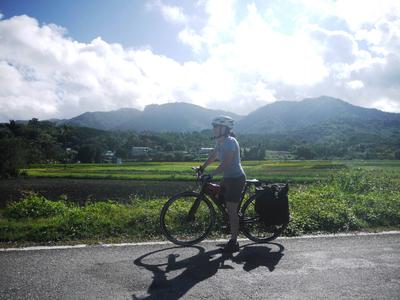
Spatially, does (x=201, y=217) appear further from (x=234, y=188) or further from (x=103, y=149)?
(x=103, y=149)

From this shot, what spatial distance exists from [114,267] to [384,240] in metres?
5.08

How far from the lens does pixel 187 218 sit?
22.5 feet

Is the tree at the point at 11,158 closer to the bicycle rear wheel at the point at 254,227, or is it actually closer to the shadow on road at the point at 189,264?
the bicycle rear wheel at the point at 254,227

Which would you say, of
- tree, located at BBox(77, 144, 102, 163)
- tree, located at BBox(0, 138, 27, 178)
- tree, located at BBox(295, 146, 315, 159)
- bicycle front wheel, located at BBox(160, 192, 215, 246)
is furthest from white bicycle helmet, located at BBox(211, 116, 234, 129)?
tree, located at BBox(77, 144, 102, 163)

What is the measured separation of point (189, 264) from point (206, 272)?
436 millimetres

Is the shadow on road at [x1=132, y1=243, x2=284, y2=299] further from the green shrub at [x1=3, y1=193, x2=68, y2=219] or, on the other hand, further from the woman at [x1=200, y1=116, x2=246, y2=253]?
the green shrub at [x1=3, y1=193, x2=68, y2=219]

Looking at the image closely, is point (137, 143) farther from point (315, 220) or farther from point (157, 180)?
point (315, 220)

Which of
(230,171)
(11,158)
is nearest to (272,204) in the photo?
(230,171)

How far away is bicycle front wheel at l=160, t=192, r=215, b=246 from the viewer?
662 cm

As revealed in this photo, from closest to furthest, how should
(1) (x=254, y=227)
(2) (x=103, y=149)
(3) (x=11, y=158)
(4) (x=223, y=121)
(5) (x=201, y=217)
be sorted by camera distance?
(4) (x=223, y=121) → (5) (x=201, y=217) → (1) (x=254, y=227) → (3) (x=11, y=158) → (2) (x=103, y=149)

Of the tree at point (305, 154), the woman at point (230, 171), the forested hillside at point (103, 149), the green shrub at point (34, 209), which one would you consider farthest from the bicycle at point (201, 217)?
the tree at point (305, 154)

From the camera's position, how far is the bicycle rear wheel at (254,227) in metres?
6.87

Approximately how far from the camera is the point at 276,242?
22.2 feet

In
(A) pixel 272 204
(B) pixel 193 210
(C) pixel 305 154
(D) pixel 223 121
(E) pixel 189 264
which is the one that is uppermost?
(D) pixel 223 121
